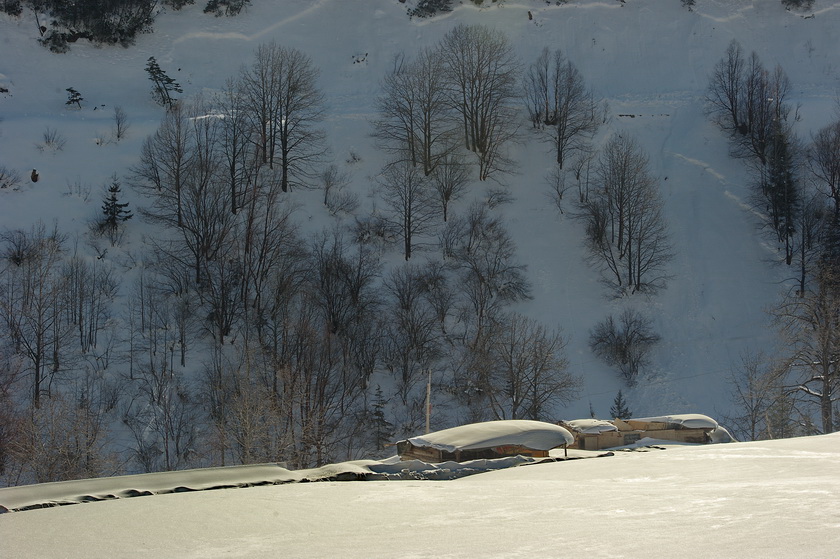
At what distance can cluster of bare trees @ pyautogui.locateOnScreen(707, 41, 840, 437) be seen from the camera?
24.3 metres

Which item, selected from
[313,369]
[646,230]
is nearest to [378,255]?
[313,369]

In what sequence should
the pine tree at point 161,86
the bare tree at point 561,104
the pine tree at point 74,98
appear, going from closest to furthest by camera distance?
the bare tree at point 561,104 → the pine tree at point 74,98 → the pine tree at point 161,86

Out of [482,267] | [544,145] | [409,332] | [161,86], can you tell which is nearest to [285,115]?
[161,86]

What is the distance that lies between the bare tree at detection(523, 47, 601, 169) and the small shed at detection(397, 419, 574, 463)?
28711 mm

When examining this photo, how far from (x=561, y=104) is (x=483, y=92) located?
196 inches

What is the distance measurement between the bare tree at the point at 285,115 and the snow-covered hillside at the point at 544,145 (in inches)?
54.8

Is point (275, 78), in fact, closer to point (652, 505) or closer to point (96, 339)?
point (96, 339)

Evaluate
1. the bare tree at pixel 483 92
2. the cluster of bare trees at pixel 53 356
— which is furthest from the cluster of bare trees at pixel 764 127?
the cluster of bare trees at pixel 53 356

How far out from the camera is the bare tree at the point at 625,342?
29250mm

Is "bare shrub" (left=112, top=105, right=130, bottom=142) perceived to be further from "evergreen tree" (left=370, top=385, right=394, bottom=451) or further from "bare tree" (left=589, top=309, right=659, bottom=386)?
"bare tree" (left=589, top=309, right=659, bottom=386)

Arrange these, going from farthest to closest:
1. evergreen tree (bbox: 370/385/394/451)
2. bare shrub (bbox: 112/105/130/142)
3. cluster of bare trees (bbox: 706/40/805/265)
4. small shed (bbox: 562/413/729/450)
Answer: bare shrub (bbox: 112/105/130/142)
cluster of bare trees (bbox: 706/40/805/265)
evergreen tree (bbox: 370/385/394/451)
small shed (bbox: 562/413/729/450)

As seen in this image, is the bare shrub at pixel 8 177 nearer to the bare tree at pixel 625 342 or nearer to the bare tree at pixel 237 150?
the bare tree at pixel 237 150

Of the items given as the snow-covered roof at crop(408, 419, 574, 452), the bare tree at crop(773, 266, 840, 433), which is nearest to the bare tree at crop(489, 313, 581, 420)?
the bare tree at crop(773, 266, 840, 433)

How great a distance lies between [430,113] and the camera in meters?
42.2
